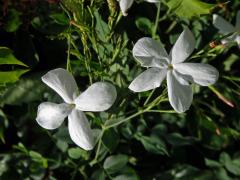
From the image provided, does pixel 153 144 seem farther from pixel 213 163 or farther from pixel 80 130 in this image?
pixel 80 130

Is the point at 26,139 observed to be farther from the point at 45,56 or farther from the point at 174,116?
the point at 174,116

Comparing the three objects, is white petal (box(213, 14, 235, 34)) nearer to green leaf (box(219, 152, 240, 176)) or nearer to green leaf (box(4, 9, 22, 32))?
green leaf (box(219, 152, 240, 176))

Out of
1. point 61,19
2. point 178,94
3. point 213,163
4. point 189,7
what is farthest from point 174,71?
point 213,163

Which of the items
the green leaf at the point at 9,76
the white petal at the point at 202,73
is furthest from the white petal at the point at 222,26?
the green leaf at the point at 9,76

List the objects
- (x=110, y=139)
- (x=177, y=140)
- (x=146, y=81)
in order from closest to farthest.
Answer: (x=146, y=81), (x=110, y=139), (x=177, y=140)

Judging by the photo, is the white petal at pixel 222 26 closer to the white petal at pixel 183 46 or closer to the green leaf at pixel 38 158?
the white petal at pixel 183 46
